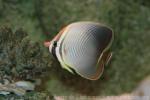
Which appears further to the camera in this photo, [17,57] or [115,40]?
[115,40]

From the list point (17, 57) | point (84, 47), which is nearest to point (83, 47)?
point (84, 47)

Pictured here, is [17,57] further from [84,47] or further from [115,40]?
[115,40]

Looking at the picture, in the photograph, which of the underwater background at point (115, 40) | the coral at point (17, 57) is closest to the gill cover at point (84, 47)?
the coral at point (17, 57)

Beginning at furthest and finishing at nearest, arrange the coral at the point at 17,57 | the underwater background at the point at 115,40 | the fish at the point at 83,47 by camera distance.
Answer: the underwater background at the point at 115,40 → the coral at the point at 17,57 → the fish at the point at 83,47

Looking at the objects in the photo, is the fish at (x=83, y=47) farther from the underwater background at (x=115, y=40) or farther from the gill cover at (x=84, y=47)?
the underwater background at (x=115, y=40)

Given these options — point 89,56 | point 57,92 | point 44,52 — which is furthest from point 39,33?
point 89,56

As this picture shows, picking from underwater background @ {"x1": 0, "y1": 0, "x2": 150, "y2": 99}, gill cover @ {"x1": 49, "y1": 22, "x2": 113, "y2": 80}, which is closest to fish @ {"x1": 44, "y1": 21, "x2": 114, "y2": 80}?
gill cover @ {"x1": 49, "y1": 22, "x2": 113, "y2": 80}

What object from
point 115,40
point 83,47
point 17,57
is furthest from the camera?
point 115,40

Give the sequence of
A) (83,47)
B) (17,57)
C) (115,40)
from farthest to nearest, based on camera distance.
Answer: (115,40), (17,57), (83,47)

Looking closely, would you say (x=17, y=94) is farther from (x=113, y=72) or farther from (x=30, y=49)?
(x=113, y=72)
